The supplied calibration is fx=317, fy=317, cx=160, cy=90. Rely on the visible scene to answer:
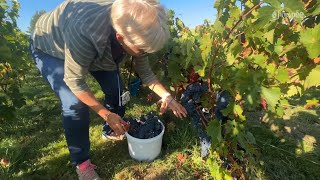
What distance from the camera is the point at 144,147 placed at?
2.92 m

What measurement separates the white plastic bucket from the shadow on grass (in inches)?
37.8

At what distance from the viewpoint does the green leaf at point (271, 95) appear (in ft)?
5.36

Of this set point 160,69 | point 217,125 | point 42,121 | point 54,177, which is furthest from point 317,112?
point 42,121

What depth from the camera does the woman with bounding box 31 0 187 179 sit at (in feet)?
6.49

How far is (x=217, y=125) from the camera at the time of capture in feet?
6.97

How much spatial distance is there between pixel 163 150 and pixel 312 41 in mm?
2074

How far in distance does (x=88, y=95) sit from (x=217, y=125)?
3.11 ft

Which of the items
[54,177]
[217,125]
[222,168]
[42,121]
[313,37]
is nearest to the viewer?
[313,37]

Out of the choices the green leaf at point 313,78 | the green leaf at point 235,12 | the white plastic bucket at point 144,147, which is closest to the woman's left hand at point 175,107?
the white plastic bucket at point 144,147

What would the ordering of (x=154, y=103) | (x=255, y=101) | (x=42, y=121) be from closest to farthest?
(x=255, y=101)
(x=42, y=121)
(x=154, y=103)

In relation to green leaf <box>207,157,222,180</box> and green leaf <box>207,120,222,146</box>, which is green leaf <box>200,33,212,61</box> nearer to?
green leaf <box>207,120,222,146</box>

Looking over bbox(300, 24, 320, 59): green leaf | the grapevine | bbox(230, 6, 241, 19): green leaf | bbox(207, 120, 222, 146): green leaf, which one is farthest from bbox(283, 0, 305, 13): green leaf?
bbox(207, 120, 222, 146): green leaf

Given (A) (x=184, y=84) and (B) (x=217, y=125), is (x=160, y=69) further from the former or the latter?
(B) (x=217, y=125)

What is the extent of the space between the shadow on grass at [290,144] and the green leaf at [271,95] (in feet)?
4.56
